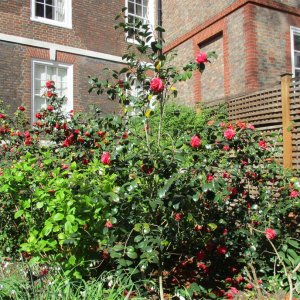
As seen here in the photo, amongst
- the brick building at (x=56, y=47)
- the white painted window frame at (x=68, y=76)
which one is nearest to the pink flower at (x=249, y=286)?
the brick building at (x=56, y=47)

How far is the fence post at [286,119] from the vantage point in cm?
717

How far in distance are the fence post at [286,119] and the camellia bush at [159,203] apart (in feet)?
11.0

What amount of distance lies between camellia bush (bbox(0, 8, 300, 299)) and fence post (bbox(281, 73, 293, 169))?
336 centimetres

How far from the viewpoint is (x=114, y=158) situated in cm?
298

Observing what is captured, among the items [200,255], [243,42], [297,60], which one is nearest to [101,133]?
[200,255]

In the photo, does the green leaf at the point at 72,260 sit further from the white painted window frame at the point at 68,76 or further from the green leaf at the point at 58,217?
the white painted window frame at the point at 68,76

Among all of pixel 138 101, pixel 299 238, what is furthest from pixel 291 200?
pixel 138 101

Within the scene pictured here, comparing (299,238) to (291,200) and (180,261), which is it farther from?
(180,261)

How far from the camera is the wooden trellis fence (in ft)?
23.5

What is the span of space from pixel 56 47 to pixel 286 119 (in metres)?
7.51

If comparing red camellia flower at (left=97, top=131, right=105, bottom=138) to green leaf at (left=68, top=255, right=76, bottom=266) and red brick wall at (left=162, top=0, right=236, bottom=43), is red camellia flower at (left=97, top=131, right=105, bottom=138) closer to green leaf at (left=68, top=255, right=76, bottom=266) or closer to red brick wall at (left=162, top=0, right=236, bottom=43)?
green leaf at (left=68, top=255, right=76, bottom=266)

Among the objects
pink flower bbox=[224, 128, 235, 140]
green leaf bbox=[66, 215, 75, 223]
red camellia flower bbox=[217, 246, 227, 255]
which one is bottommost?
red camellia flower bbox=[217, 246, 227, 255]

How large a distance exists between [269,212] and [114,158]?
1.72 m

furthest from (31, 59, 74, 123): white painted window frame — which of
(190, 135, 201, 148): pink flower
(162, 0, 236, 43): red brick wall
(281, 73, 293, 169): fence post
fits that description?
(190, 135, 201, 148): pink flower
